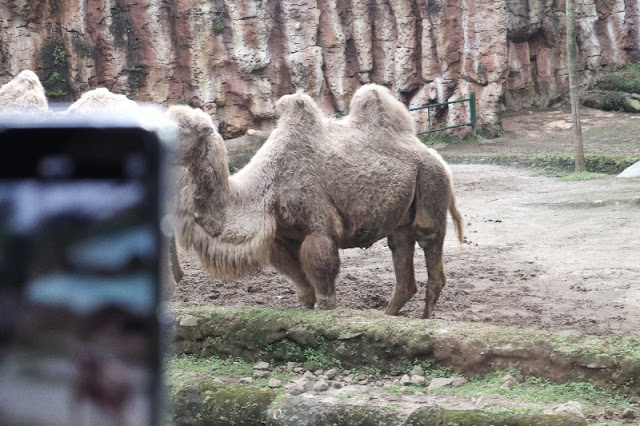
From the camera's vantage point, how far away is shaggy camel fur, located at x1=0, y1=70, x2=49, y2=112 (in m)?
5.78

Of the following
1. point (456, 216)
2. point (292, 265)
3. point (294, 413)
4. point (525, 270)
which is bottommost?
point (525, 270)

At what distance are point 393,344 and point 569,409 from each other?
115 cm

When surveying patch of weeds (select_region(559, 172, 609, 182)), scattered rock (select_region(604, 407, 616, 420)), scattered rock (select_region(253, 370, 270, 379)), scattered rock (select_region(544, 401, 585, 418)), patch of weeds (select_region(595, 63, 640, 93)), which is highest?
patch of weeds (select_region(595, 63, 640, 93))

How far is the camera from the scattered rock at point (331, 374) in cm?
419

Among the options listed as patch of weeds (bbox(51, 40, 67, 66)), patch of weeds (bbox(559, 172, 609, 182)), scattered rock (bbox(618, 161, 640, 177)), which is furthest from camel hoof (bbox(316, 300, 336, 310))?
patch of weeds (bbox(51, 40, 67, 66))

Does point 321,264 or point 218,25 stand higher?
point 218,25

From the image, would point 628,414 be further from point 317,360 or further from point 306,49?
point 306,49

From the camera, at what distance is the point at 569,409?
325 centimetres

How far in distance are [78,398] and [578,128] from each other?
13.4 m

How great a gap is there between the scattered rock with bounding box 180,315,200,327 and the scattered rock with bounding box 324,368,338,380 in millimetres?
937

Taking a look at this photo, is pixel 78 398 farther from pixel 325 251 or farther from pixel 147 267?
pixel 325 251

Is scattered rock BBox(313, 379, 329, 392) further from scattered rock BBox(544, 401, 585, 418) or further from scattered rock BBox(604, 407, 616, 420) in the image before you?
A: scattered rock BBox(604, 407, 616, 420)

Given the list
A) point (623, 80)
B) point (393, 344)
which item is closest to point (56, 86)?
point (623, 80)

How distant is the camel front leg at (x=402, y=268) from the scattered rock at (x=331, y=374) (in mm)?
1894
